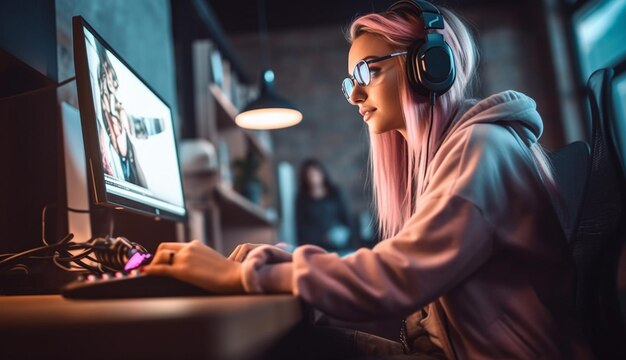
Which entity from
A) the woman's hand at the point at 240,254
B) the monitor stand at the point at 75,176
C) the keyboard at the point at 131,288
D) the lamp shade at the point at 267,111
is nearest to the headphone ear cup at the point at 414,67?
the woman's hand at the point at 240,254

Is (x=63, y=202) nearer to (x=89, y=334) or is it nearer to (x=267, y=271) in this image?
(x=267, y=271)

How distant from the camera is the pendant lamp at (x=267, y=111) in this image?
6.94ft

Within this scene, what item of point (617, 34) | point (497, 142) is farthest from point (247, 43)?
point (497, 142)

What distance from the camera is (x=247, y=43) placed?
237 inches

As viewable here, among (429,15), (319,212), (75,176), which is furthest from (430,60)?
(319,212)

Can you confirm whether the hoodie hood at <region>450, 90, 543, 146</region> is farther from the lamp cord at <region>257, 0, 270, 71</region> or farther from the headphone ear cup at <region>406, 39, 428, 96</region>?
the lamp cord at <region>257, 0, 270, 71</region>

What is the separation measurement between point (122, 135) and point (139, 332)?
0.71m

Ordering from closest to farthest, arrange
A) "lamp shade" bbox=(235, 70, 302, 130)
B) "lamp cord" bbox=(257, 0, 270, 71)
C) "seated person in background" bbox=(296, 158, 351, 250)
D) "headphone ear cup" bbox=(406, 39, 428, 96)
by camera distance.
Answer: "headphone ear cup" bbox=(406, 39, 428, 96) < "lamp shade" bbox=(235, 70, 302, 130) < "seated person in background" bbox=(296, 158, 351, 250) < "lamp cord" bbox=(257, 0, 270, 71)

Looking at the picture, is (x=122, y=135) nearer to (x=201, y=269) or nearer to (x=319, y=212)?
(x=201, y=269)

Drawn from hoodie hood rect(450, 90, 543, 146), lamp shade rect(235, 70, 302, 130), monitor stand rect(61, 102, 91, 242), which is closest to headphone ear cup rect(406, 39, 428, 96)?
hoodie hood rect(450, 90, 543, 146)

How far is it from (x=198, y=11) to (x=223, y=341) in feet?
9.30

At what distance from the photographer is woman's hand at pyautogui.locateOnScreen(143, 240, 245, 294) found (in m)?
0.65

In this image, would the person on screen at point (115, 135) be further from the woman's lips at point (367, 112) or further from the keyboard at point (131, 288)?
the woman's lips at point (367, 112)

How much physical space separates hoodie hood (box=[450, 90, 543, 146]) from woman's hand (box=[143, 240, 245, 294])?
43cm
